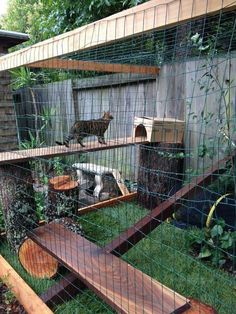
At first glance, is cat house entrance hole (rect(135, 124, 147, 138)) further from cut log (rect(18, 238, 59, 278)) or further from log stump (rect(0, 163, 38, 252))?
cut log (rect(18, 238, 59, 278))

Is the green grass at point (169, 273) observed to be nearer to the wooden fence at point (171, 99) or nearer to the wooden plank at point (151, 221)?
the wooden plank at point (151, 221)

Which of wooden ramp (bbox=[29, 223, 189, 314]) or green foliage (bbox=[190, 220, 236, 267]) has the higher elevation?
wooden ramp (bbox=[29, 223, 189, 314])

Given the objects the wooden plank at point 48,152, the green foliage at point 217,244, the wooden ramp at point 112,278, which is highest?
the wooden plank at point 48,152

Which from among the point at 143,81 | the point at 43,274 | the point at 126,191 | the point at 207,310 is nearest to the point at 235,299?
the point at 207,310

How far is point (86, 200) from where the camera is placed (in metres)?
3.96

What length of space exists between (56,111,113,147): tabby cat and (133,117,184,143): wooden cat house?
1.78 feet

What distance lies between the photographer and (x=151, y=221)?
2.22 meters

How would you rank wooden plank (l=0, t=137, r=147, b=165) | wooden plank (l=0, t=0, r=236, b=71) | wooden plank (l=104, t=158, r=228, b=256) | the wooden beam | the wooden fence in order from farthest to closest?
the wooden beam < the wooden fence < wooden plank (l=0, t=137, r=147, b=165) < wooden plank (l=104, t=158, r=228, b=256) < wooden plank (l=0, t=0, r=236, b=71)

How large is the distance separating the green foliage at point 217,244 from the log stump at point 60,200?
1102 millimetres

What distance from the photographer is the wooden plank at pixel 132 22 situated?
103 cm

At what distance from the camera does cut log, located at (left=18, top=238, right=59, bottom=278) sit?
7.41 ft

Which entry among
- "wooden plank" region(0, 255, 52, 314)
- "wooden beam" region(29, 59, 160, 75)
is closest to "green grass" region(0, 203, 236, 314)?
"wooden plank" region(0, 255, 52, 314)

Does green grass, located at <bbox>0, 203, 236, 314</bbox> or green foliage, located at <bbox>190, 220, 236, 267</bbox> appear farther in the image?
green foliage, located at <bbox>190, 220, 236, 267</bbox>

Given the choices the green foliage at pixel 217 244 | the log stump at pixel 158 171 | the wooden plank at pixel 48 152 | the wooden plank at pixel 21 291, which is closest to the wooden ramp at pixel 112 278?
the wooden plank at pixel 21 291
